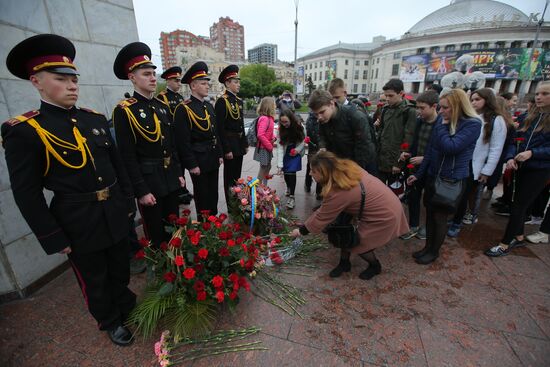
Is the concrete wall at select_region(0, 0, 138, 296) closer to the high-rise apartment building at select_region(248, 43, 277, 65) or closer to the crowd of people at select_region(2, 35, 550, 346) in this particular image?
the crowd of people at select_region(2, 35, 550, 346)

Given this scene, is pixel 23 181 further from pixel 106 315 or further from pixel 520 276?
pixel 520 276

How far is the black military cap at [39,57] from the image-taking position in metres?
1.59

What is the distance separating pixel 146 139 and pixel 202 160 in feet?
3.25

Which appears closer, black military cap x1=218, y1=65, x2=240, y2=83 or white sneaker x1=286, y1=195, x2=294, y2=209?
black military cap x1=218, y1=65, x2=240, y2=83

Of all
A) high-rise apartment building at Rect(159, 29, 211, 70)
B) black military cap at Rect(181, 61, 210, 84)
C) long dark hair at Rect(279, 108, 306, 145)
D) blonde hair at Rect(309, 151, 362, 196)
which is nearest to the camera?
blonde hair at Rect(309, 151, 362, 196)

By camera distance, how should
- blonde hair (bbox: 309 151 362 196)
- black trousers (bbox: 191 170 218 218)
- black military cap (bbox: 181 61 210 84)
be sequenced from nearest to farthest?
1. blonde hair (bbox: 309 151 362 196)
2. black military cap (bbox: 181 61 210 84)
3. black trousers (bbox: 191 170 218 218)

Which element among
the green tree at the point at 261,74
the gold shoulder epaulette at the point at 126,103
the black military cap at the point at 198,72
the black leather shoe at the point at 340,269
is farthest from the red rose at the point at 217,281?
the green tree at the point at 261,74

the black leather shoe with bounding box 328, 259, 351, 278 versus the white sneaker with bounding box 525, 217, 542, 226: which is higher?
the black leather shoe with bounding box 328, 259, 351, 278

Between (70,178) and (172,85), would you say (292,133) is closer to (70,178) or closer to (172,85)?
(172,85)

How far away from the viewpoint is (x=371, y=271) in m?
2.84

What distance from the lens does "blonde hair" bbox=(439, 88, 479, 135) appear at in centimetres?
262

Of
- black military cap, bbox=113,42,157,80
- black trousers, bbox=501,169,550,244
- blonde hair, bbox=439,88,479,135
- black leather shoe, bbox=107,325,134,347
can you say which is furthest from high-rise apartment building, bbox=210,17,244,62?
black leather shoe, bbox=107,325,134,347

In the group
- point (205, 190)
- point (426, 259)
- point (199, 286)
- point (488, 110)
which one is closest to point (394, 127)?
point (488, 110)

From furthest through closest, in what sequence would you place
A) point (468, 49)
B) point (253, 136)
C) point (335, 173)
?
point (468, 49) < point (253, 136) < point (335, 173)
